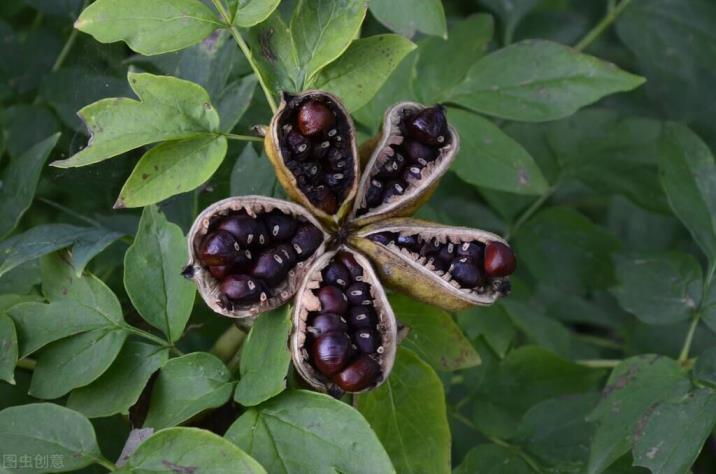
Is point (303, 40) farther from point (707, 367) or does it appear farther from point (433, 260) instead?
point (707, 367)

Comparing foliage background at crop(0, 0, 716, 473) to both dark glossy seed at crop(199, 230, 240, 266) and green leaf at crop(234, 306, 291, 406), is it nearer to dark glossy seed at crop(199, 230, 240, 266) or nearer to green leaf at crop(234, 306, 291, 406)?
green leaf at crop(234, 306, 291, 406)

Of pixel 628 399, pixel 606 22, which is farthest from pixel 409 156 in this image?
pixel 606 22

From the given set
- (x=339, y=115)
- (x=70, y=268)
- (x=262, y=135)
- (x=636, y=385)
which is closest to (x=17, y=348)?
(x=70, y=268)

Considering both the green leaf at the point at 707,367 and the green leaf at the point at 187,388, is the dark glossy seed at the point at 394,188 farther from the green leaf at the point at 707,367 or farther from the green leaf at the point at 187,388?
the green leaf at the point at 707,367

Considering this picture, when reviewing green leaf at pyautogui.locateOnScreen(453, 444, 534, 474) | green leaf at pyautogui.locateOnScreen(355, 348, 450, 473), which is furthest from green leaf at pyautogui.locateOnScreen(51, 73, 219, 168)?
green leaf at pyautogui.locateOnScreen(453, 444, 534, 474)

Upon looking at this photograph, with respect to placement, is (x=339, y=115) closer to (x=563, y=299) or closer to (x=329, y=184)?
(x=329, y=184)

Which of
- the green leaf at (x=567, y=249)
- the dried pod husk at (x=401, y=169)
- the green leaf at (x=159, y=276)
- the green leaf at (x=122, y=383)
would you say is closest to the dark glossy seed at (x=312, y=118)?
the dried pod husk at (x=401, y=169)
